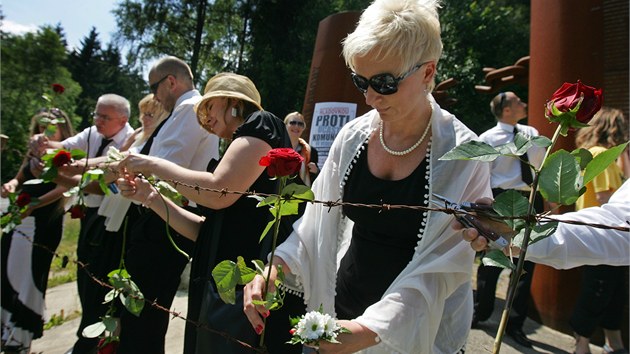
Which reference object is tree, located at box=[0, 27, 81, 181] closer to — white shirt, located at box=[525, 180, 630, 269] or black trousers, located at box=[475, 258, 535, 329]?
black trousers, located at box=[475, 258, 535, 329]

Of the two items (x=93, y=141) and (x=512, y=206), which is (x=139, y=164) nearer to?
(x=512, y=206)

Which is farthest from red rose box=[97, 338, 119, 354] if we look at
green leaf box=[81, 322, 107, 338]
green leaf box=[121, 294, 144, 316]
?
green leaf box=[121, 294, 144, 316]

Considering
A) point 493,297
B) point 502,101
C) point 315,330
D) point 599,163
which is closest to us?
point 599,163

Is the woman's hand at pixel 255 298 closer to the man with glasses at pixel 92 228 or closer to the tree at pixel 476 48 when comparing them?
the man with glasses at pixel 92 228

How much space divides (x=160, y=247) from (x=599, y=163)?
218cm

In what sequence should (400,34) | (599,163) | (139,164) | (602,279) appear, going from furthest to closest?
(602,279), (139,164), (400,34), (599,163)

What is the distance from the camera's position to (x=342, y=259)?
5.96 feet

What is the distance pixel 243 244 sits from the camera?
6.55 ft

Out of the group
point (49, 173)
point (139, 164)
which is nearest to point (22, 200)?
point (49, 173)

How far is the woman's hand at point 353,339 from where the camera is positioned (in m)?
1.20

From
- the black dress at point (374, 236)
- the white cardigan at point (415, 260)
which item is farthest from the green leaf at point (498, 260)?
the black dress at point (374, 236)

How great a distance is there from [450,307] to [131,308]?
1181mm

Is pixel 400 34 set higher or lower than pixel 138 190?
higher

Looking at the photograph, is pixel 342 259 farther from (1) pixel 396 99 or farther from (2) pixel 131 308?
(2) pixel 131 308
